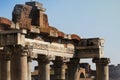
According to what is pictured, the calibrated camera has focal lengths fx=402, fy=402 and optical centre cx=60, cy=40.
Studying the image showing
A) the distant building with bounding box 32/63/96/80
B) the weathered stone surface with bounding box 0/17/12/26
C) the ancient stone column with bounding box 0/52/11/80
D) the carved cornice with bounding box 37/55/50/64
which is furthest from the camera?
the distant building with bounding box 32/63/96/80

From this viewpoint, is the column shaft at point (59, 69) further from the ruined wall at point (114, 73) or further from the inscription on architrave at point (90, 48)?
the ruined wall at point (114, 73)

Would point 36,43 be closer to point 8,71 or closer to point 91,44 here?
point 8,71

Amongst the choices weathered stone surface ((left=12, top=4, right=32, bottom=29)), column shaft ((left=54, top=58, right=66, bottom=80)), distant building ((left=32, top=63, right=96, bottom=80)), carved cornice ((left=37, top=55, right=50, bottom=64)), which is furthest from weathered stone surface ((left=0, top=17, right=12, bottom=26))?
distant building ((left=32, top=63, right=96, bottom=80))

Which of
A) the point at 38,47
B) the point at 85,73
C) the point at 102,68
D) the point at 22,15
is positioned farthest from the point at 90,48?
the point at 85,73

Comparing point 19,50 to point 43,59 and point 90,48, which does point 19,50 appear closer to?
point 43,59

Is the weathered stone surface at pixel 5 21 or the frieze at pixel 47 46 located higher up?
the weathered stone surface at pixel 5 21

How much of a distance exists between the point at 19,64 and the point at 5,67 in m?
1.94

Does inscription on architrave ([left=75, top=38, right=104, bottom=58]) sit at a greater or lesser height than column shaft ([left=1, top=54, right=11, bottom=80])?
greater

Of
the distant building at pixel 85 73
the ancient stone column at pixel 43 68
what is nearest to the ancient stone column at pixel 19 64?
the ancient stone column at pixel 43 68

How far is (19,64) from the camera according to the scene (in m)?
16.1

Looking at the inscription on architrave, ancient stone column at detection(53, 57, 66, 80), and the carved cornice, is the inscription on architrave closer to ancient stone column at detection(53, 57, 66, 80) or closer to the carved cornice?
ancient stone column at detection(53, 57, 66, 80)

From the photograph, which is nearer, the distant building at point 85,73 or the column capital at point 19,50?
the column capital at point 19,50

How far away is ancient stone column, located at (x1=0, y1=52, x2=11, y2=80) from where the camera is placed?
58.1 ft

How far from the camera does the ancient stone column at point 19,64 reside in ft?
52.6
